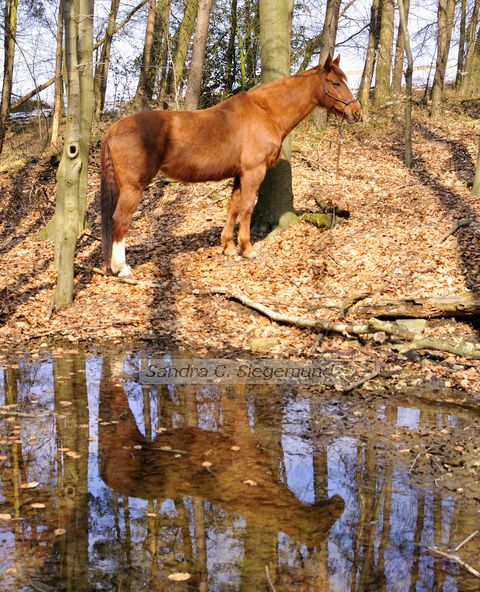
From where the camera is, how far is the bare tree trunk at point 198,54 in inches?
631

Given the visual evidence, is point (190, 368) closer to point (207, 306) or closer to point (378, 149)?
point (207, 306)

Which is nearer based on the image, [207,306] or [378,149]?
[207,306]

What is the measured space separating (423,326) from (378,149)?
1140cm

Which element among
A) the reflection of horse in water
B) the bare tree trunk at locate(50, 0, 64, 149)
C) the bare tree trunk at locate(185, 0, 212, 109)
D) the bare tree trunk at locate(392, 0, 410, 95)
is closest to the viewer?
the reflection of horse in water

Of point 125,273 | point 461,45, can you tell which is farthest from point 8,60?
point 461,45

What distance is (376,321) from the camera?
7.30 m

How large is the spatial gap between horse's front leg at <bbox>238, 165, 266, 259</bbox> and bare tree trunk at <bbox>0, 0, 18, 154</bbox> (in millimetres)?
11800

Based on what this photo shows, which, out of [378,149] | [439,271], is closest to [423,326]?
[439,271]

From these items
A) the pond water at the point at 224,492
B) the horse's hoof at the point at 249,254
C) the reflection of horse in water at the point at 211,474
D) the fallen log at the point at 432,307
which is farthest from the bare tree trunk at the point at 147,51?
the reflection of horse in water at the point at 211,474

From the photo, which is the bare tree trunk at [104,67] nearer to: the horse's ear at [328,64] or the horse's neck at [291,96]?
the horse's neck at [291,96]

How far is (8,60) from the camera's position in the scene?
20297 mm

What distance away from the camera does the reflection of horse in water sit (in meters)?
3.79

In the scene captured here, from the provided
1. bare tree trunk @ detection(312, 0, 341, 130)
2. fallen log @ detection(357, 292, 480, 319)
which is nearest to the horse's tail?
fallen log @ detection(357, 292, 480, 319)

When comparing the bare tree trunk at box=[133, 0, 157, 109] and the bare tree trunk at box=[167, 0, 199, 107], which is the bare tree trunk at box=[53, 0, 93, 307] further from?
the bare tree trunk at box=[133, 0, 157, 109]
